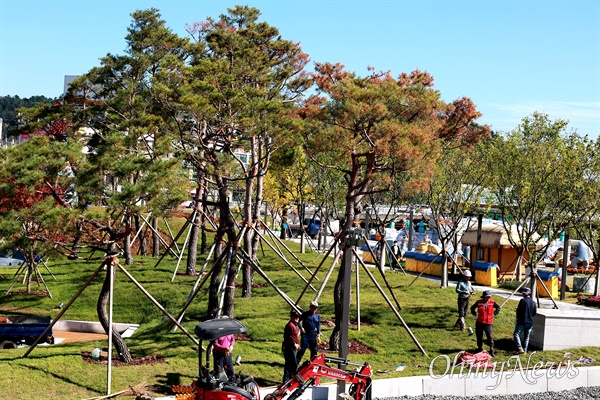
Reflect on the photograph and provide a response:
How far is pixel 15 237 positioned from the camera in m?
19.4

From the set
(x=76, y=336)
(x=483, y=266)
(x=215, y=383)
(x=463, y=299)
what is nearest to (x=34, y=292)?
(x=76, y=336)

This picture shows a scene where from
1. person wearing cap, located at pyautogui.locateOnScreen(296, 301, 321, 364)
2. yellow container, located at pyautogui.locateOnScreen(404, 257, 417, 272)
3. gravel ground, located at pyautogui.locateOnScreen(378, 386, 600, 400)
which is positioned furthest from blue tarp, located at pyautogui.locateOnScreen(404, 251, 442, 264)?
person wearing cap, located at pyautogui.locateOnScreen(296, 301, 321, 364)

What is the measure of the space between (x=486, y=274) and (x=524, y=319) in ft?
45.3

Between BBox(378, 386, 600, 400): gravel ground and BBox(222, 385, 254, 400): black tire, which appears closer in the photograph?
BBox(222, 385, 254, 400): black tire

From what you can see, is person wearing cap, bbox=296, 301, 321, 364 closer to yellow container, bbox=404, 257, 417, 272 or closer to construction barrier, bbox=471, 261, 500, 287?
construction barrier, bbox=471, 261, 500, 287

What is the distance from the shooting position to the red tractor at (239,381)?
465 inches

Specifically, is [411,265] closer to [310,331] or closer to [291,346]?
[310,331]

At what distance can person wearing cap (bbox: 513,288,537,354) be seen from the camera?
61.4 feet

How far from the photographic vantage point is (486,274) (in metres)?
32.4

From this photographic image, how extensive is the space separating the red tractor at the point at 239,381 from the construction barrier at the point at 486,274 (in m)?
19.6

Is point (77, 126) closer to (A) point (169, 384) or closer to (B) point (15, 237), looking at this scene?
→ (B) point (15, 237)

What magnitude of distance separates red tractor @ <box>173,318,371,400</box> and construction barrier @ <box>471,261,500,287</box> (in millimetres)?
19577

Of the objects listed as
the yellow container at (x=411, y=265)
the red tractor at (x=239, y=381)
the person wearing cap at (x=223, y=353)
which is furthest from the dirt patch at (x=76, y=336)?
the yellow container at (x=411, y=265)

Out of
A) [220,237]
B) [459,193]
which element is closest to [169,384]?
[220,237]
